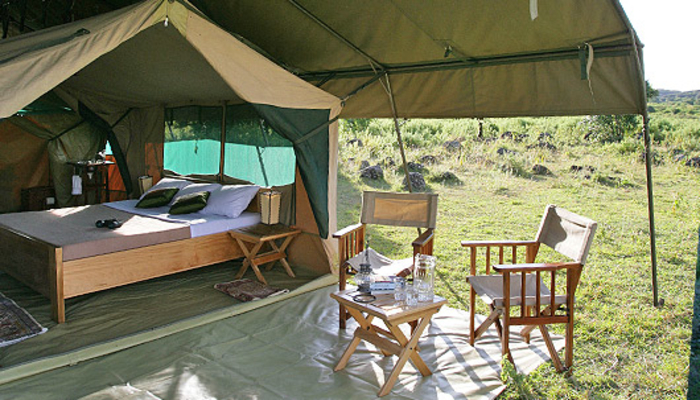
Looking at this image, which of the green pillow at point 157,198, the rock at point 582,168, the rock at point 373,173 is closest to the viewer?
the green pillow at point 157,198

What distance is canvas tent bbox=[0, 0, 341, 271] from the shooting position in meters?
2.69

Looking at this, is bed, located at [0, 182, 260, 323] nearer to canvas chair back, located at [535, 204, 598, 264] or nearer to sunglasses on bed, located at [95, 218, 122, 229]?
sunglasses on bed, located at [95, 218, 122, 229]

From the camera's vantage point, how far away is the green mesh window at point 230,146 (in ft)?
16.7

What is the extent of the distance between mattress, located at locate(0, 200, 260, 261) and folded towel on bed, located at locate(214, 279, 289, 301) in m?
0.51

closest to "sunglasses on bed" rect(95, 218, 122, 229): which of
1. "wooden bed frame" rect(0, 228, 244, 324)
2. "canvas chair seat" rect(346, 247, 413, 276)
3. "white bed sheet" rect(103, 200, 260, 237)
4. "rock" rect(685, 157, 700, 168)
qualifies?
"wooden bed frame" rect(0, 228, 244, 324)

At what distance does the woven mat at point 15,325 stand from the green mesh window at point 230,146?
7.73 ft

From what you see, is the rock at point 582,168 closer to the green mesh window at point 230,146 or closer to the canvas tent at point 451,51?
the canvas tent at point 451,51

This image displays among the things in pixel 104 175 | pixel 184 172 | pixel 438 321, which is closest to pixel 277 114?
pixel 438 321

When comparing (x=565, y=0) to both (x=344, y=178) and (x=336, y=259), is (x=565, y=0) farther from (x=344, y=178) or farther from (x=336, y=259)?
(x=344, y=178)

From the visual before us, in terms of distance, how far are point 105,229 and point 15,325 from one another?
95 centimetres

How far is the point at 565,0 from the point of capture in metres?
2.80

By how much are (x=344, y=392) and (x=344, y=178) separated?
7376mm

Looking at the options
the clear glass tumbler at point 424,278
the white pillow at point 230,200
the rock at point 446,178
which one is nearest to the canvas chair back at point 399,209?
the clear glass tumbler at point 424,278

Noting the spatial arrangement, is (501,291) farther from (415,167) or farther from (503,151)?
(503,151)
